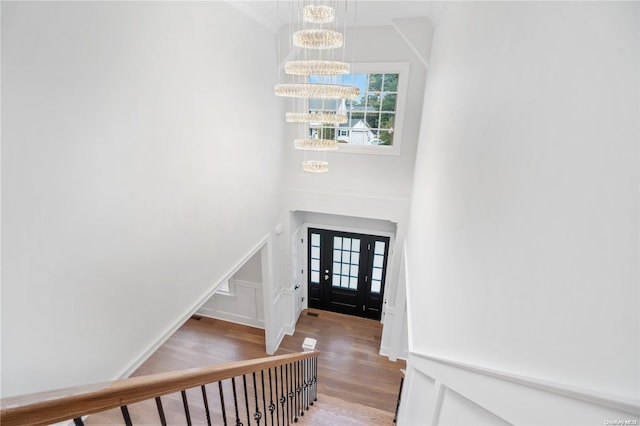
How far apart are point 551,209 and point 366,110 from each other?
4.12 m

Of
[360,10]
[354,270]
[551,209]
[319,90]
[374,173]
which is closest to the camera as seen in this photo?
[551,209]

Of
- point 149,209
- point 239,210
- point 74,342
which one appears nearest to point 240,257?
point 239,210

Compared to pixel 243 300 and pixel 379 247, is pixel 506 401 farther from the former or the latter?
pixel 243 300

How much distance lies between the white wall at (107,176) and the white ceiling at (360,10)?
1.06 feet

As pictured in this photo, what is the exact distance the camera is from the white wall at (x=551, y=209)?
57 cm

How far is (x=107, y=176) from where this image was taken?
1911 mm

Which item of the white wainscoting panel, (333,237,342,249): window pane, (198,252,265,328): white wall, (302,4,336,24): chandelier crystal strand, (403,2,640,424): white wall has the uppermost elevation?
(302,4,336,24): chandelier crystal strand

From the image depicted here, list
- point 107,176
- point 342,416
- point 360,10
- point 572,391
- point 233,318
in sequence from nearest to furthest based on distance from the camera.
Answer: point 572,391, point 107,176, point 342,416, point 360,10, point 233,318

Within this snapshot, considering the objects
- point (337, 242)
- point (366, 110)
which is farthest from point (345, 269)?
point (366, 110)

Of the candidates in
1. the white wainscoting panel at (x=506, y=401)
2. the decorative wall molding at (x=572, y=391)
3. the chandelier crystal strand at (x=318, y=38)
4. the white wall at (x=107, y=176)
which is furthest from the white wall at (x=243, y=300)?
the decorative wall molding at (x=572, y=391)

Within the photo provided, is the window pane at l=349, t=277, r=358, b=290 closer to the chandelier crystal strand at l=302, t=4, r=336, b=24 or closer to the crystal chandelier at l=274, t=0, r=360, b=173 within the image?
the crystal chandelier at l=274, t=0, r=360, b=173

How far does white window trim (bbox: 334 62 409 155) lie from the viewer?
421 centimetres

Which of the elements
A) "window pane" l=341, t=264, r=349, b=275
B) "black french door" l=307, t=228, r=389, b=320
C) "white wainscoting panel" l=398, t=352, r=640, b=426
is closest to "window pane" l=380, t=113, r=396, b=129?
"black french door" l=307, t=228, r=389, b=320

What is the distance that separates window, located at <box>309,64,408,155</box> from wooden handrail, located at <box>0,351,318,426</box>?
3865 millimetres
